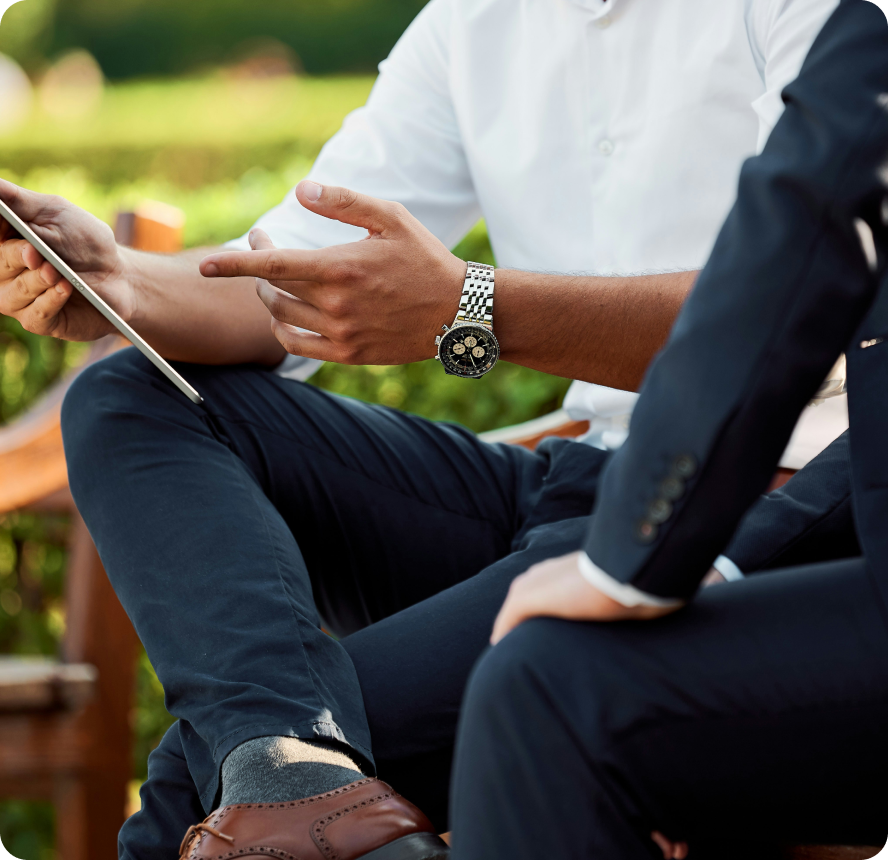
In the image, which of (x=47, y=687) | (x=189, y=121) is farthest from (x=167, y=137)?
(x=47, y=687)

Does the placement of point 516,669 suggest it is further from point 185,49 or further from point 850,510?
point 185,49

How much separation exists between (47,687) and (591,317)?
1.60 meters

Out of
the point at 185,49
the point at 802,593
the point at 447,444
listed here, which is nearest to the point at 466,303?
the point at 447,444

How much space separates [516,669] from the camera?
2.15ft

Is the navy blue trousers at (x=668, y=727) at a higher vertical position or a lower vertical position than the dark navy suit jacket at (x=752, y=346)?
Result: lower

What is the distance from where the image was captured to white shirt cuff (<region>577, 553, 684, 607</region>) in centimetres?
65

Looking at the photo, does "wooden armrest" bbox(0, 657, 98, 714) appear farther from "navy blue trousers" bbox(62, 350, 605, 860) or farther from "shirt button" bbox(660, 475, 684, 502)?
"shirt button" bbox(660, 475, 684, 502)

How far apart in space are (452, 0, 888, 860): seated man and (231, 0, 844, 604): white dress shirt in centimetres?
60

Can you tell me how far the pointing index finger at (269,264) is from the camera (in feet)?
3.66

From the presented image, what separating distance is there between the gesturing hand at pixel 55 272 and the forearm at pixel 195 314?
3 cm

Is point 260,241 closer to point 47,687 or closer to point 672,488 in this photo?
point 672,488

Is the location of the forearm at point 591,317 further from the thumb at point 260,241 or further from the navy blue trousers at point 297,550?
the thumb at point 260,241

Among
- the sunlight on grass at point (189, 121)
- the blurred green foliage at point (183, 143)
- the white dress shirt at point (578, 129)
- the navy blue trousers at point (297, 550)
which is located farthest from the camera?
the sunlight on grass at point (189, 121)

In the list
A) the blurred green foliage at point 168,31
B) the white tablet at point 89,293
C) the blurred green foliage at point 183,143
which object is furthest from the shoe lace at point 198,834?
the blurred green foliage at point 168,31
